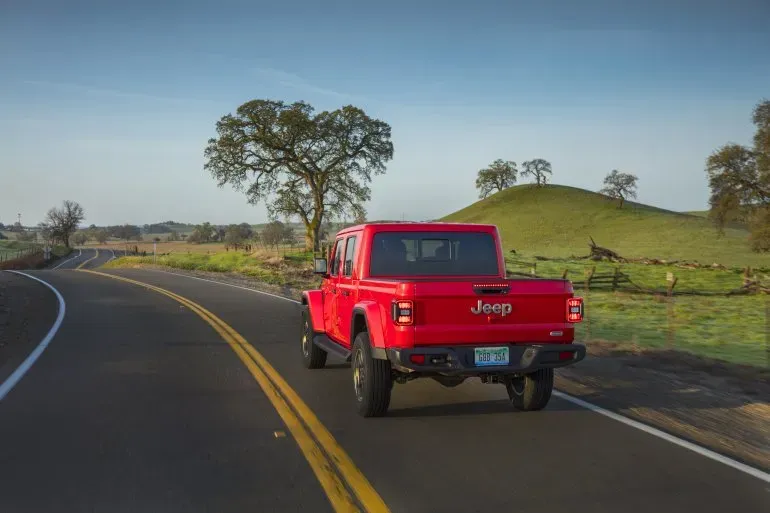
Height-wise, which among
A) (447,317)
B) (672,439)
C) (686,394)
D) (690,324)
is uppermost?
(447,317)

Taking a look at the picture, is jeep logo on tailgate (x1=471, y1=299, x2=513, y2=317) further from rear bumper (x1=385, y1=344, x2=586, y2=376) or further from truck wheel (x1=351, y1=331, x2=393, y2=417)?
truck wheel (x1=351, y1=331, x2=393, y2=417)

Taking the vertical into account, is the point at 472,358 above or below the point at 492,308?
below

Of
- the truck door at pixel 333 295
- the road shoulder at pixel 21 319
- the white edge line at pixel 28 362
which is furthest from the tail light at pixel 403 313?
the road shoulder at pixel 21 319

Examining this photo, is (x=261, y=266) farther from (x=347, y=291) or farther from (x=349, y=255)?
(x=347, y=291)

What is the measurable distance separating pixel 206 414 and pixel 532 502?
12.8 ft

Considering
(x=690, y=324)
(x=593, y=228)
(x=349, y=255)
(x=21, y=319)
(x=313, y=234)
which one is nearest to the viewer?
(x=349, y=255)

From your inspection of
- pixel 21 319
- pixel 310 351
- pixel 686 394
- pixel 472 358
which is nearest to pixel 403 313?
pixel 472 358

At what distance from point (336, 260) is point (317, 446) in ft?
12.2

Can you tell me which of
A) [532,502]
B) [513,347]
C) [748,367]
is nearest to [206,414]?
[513,347]

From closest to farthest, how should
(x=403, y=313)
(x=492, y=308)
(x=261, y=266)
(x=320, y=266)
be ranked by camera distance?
(x=403, y=313)
(x=492, y=308)
(x=320, y=266)
(x=261, y=266)

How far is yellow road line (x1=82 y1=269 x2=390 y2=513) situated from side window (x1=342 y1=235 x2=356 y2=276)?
5.37ft

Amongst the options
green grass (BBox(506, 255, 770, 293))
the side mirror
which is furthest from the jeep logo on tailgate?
green grass (BBox(506, 255, 770, 293))

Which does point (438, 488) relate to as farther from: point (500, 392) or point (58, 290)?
point (58, 290)

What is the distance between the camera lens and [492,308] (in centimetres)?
678
